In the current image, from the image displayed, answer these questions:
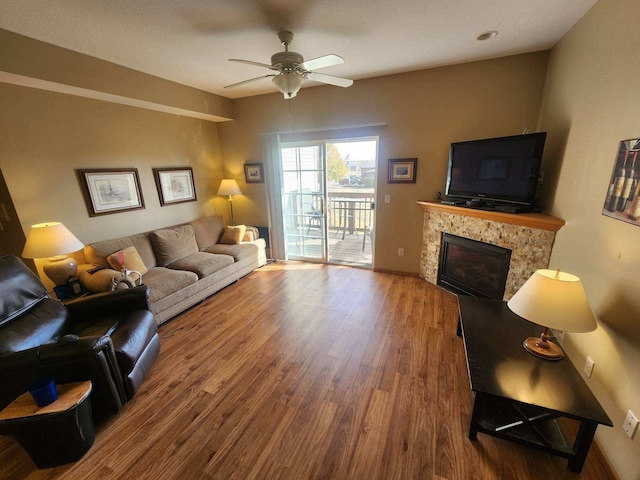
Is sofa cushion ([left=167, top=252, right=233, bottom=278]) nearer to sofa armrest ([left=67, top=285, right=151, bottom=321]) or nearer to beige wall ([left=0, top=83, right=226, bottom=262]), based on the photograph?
beige wall ([left=0, top=83, right=226, bottom=262])

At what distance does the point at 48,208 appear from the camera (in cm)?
257

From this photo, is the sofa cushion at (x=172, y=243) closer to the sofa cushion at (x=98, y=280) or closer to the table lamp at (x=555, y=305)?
the sofa cushion at (x=98, y=280)

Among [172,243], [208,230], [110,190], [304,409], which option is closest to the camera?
[304,409]

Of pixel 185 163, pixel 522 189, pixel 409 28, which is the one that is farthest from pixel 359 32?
pixel 185 163

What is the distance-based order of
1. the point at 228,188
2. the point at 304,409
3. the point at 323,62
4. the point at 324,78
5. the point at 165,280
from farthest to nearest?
1. the point at 228,188
2. the point at 165,280
3. the point at 324,78
4. the point at 323,62
5. the point at 304,409

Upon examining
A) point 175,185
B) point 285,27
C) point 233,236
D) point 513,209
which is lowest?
point 233,236

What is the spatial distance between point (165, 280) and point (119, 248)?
0.70 m

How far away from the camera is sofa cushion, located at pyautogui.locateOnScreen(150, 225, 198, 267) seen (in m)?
3.35

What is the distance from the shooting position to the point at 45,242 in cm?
218

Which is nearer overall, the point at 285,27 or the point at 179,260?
the point at 285,27

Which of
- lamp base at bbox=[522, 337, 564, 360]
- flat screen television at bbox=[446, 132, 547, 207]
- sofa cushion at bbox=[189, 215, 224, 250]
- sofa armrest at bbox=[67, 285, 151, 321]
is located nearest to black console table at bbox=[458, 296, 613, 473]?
lamp base at bbox=[522, 337, 564, 360]

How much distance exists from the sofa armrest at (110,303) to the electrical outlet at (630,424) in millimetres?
3167

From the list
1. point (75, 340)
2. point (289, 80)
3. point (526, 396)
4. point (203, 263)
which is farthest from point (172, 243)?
point (526, 396)

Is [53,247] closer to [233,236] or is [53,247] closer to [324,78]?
[233,236]
